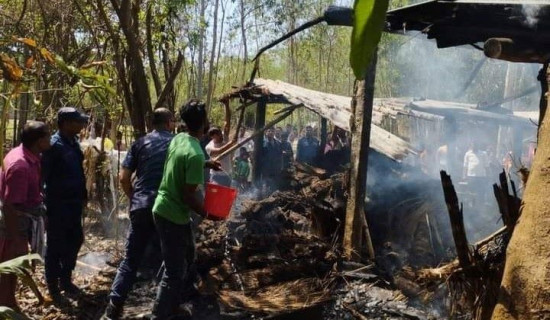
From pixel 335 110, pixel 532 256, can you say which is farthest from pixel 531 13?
pixel 335 110

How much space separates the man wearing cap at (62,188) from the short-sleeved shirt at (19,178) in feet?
1.82

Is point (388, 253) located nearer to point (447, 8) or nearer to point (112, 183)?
point (447, 8)

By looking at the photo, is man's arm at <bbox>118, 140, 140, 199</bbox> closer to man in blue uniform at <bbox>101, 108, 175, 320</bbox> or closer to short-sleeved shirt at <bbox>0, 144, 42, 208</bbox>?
man in blue uniform at <bbox>101, 108, 175, 320</bbox>

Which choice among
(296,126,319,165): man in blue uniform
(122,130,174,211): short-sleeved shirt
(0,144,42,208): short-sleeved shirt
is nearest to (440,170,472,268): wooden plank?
(122,130,174,211): short-sleeved shirt

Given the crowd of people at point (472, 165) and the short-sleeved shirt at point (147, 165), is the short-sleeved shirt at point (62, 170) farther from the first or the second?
the crowd of people at point (472, 165)

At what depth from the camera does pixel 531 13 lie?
3.25 metres

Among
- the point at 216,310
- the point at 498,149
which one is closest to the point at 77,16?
the point at 216,310

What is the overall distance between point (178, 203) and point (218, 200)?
411mm

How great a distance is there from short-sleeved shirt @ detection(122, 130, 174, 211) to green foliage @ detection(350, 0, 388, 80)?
13.5ft

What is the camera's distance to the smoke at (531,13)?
10.6 ft

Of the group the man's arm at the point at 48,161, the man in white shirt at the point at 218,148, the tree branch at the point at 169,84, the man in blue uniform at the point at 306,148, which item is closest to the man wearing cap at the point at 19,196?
the man's arm at the point at 48,161

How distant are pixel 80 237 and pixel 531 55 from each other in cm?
431

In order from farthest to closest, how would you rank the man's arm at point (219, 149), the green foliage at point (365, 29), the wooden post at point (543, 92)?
the man's arm at point (219, 149) < the wooden post at point (543, 92) < the green foliage at point (365, 29)

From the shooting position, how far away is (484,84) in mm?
28031
